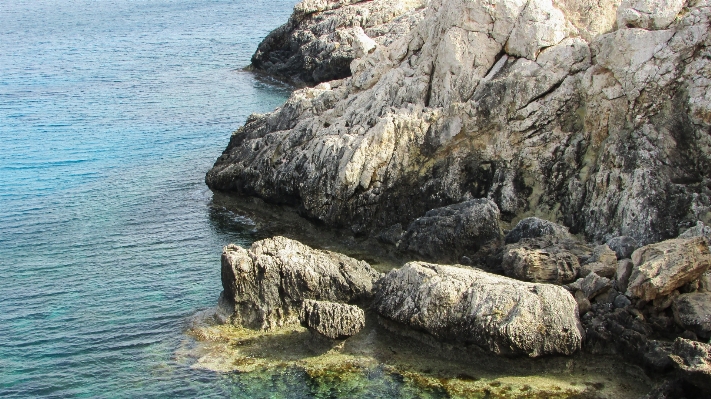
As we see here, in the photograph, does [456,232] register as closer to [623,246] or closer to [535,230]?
[535,230]

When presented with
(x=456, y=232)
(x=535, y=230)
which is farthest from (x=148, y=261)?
(x=535, y=230)

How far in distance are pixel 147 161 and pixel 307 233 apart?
19410mm

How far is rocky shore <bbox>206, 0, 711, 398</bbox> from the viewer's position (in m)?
30.2

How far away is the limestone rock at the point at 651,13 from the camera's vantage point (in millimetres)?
38625

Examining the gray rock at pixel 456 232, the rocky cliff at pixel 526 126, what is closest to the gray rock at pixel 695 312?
the rocky cliff at pixel 526 126

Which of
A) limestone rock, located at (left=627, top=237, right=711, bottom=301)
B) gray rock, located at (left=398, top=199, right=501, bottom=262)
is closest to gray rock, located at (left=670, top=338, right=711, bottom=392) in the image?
limestone rock, located at (left=627, top=237, right=711, bottom=301)

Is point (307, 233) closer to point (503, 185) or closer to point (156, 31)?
point (503, 185)

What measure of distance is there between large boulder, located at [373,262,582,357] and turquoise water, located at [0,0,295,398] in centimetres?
745

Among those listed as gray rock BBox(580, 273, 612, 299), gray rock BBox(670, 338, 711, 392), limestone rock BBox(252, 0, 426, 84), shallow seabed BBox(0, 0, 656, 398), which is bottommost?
shallow seabed BBox(0, 0, 656, 398)

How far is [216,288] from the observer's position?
125 ft

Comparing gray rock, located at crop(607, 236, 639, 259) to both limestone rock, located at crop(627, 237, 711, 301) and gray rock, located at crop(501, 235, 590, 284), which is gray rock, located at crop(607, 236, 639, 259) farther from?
limestone rock, located at crop(627, 237, 711, 301)

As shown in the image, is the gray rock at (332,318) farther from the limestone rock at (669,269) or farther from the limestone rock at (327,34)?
the limestone rock at (327,34)

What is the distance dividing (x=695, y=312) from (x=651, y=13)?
635 inches

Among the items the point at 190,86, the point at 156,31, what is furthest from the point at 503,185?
the point at 156,31
